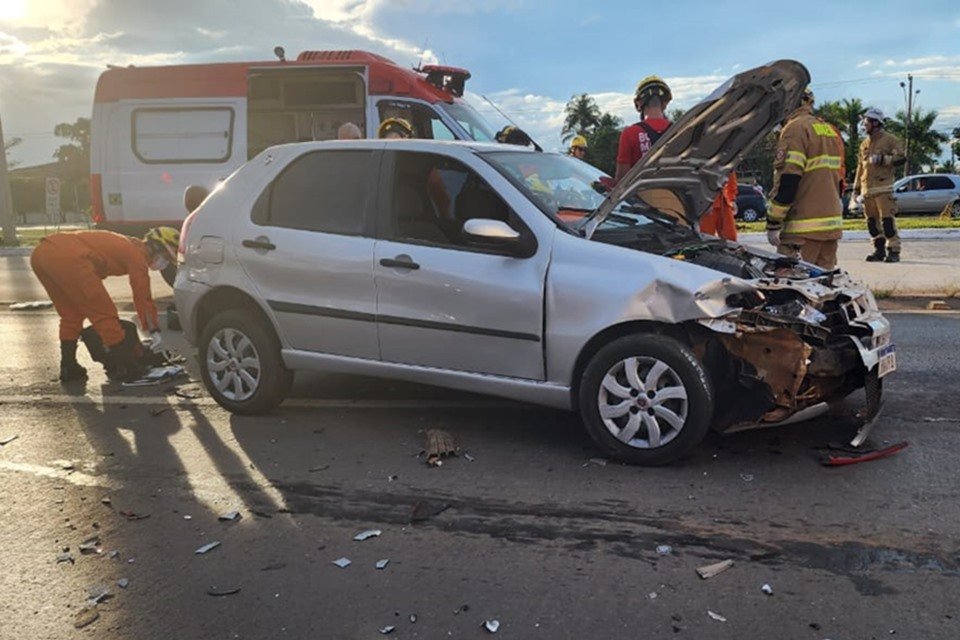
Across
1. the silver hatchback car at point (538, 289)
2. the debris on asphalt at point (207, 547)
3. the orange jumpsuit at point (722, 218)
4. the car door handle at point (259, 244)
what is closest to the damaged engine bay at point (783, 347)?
the silver hatchback car at point (538, 289)

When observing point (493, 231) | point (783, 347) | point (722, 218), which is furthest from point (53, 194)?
point (783, 347)

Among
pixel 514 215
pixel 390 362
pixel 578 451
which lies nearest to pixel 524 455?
pixel 578 451

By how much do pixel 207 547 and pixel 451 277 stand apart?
182cm

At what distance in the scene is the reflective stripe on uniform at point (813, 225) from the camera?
22.5ft

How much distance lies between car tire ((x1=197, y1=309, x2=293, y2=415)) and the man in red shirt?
3227mm

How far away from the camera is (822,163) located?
6.75 m

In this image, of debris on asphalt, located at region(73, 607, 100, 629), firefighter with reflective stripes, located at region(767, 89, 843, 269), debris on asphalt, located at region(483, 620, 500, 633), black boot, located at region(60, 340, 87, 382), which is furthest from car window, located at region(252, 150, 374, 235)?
firefighter with reflective stripes, located at region(767, 89, 843, 269)

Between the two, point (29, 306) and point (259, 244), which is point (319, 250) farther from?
point (29, 306)

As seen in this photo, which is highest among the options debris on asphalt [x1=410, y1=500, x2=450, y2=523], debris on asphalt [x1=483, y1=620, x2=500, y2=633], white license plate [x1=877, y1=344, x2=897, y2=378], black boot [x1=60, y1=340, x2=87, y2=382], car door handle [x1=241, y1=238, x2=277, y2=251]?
car door handle [x1=241, y1=238, x2=277, y2=251]

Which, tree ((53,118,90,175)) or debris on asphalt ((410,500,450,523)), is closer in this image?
debris on asphalt ((410,500,450,523))

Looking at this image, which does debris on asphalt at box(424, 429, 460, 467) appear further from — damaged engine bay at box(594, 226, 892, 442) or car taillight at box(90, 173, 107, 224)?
car taillight at box(90, 173, 107, 224)

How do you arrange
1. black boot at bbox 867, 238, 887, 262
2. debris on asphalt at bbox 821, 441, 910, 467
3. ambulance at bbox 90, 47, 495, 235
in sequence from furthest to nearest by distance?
black boot at bbox 867, 238, 887, 262 → ambulance at bbox 90, 47, 495, 235 → debris on asphalt at bbox 821, 441, 910, 467

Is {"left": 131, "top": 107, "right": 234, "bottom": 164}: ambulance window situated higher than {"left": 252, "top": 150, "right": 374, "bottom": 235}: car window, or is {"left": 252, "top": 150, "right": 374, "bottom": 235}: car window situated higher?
{"left": 131, "top": 107, "right": 234, "bottom": 164}: ambulance window

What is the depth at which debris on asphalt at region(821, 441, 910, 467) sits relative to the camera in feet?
13.1
